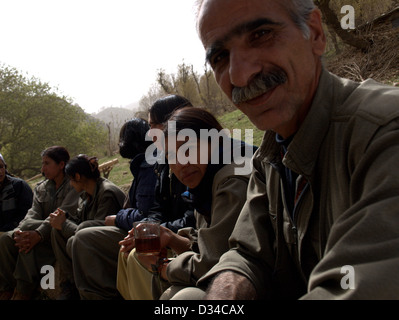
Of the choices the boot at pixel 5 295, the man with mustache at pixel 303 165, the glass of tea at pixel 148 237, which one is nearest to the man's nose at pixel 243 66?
the man with mustache at pixel 303 165

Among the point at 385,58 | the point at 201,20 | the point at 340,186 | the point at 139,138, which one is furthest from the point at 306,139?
the point at 385,58

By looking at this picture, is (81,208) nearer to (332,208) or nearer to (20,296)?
(20,296)

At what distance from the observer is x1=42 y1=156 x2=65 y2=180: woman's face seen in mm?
4543

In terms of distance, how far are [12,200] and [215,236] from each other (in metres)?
4.10

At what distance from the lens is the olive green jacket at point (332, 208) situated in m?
0.82

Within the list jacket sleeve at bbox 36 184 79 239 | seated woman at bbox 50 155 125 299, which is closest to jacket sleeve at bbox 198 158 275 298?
seated woman at bbox 50 155 125 299

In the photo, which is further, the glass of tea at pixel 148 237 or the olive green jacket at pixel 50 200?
the olive green jacket at pixel 50 200

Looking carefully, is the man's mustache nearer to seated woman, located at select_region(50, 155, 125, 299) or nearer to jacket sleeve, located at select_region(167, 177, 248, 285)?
jacket sleeve, located at select_region(167, 177, 248, 285)

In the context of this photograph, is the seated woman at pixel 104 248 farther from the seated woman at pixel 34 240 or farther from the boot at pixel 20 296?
the boot at pixel 20 296

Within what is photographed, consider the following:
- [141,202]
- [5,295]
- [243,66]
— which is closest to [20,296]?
[5,295]

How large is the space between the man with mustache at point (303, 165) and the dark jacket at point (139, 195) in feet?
5.31

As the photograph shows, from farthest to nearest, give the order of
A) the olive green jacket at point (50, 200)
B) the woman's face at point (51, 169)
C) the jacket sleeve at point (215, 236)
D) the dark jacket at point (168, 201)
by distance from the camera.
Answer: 1. the woman's face at point (51, 169)
2. the olive green jacket at point (50, 200)
3. the dark jacket at point (168, 201)
4. the jacket sleeve at point (215, 236)

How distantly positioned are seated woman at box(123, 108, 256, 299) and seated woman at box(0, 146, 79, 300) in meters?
2.17

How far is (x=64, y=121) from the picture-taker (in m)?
25.8
